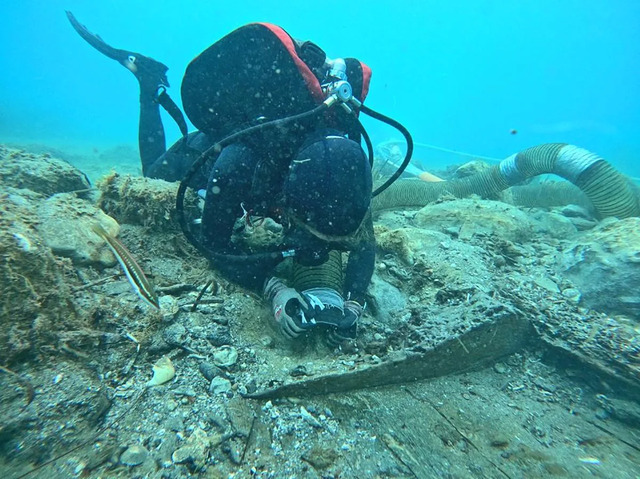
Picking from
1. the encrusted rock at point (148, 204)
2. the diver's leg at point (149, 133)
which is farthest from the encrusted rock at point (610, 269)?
the diver's leg at point (149, 133)

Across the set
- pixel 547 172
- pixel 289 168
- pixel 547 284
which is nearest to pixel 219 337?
pixel 289 168

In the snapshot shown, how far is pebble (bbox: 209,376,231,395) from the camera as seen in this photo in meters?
1.95

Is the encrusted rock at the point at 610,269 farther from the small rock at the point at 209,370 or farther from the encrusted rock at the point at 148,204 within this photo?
the encrusted rock at the point at 148,204

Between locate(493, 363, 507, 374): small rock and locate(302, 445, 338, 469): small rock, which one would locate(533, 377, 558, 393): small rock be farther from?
locate(302, 445, 338, 469): small rock

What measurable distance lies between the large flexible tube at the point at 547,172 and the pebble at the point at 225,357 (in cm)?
477

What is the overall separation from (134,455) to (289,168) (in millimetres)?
2003

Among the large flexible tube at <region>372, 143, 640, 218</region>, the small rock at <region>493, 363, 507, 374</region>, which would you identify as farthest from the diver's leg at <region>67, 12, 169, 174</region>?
the small rock at <region>493, 363, 507, 374</region>

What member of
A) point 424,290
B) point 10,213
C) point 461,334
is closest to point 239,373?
point 461,334

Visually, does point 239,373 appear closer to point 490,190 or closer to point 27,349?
point 27,349

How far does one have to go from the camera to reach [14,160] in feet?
14.8

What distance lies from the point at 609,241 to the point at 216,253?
14.3 feet

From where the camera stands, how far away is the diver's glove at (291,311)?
8.03 feet

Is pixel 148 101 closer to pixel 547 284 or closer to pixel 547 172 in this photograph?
pixel 547 284

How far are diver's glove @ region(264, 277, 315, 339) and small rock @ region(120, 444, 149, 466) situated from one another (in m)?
1.23
